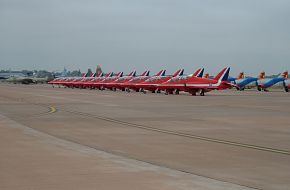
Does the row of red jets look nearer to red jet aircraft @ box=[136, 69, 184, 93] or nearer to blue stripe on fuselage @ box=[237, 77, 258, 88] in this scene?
red jet aircraft @ box=[136, 69, 184, 93]

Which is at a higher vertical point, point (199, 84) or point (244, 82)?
point (244, 82)

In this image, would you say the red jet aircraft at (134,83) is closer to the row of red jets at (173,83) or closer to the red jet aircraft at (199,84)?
the row of red jets at (173,83)

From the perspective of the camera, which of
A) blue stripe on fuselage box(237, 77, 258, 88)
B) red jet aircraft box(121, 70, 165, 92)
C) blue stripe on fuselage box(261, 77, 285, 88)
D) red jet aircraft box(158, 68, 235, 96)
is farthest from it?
blue stripe on fuselage box(237, 77, 258, 88)

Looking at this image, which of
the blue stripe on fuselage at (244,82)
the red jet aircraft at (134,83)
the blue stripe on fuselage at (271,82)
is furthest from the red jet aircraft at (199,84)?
the blue stripe on fuselage at (244,82)

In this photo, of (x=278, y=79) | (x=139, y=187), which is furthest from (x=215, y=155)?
(x=278, y=79)

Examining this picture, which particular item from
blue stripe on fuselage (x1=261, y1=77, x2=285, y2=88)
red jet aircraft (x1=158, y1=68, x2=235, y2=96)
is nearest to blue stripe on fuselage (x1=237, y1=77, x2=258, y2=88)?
blue stripe on fuselage (x1=261, y1=77, x2=285, y2=88)

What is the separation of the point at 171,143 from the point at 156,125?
5.99 meters

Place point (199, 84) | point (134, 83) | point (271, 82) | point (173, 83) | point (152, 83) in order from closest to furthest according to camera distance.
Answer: point (199, 84) < point (173, 83) < point (152, 83) < point (134, 83) < point (271, 82)

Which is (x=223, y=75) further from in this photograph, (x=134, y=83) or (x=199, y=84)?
(x=134, y=83)

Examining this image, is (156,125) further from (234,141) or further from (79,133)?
(234,141)

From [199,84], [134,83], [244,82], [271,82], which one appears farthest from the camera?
[244,82]

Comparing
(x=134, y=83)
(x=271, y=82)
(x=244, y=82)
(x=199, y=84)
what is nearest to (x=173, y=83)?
(x=199, y=84)

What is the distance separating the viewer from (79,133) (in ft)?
58.6

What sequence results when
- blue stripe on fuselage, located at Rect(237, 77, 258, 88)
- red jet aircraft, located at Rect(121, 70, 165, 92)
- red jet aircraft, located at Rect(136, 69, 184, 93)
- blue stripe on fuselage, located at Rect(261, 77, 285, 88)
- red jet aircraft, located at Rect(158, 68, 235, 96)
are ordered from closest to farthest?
red jet aircraft, located at Rect(158, 68, 235, 96)
red jet aircraft, located at Rect(136, 69, 184, 93)
red jet aircraft, located at Rect(121, 70, 165, 92)
blue stripe on fuselage, located at Rect(261, 77, 285, 88)
blue stripe on fuselage, located at Rect(237, 77, 258, 88)
